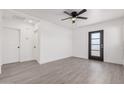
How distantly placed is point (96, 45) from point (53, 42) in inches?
117

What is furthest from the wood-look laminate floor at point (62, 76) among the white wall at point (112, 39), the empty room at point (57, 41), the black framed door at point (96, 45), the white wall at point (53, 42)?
the black framed door at point (96, 45)

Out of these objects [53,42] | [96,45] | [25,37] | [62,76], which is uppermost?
[25,37]

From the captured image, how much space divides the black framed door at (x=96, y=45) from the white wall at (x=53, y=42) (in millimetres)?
1801

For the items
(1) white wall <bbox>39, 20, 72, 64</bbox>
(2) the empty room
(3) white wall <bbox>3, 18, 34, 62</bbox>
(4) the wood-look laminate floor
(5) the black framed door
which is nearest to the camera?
(4) the wood-look laminate floor

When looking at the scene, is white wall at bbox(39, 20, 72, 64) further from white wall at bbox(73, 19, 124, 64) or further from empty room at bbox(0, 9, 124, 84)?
white wall at bbox(73, 19, 124, 64)

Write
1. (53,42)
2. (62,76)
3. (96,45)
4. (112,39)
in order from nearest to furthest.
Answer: (62,76) → (112,39) → (53,42) → (96,45)

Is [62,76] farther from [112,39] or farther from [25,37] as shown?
[25,37]

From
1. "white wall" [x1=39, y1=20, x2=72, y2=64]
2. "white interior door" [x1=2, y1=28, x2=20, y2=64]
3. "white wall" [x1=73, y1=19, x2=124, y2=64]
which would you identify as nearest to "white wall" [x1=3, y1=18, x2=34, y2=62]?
"white interior door" [x1=2, y1=28, x2=20, y2=64]

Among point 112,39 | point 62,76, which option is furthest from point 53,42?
point 112,39

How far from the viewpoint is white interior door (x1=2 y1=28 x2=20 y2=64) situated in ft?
13.0

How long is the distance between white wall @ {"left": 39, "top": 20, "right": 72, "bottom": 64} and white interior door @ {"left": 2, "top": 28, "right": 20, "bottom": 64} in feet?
5.58

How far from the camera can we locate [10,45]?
418 centimetres
